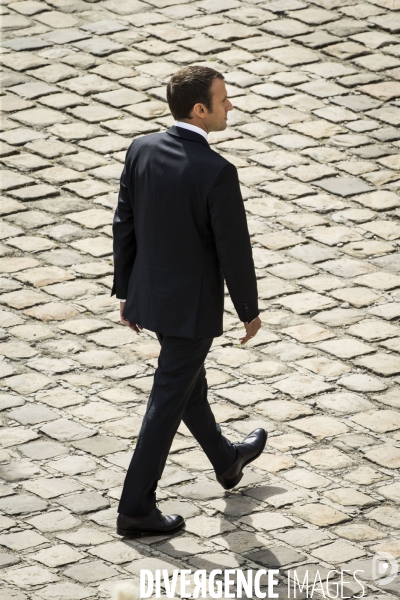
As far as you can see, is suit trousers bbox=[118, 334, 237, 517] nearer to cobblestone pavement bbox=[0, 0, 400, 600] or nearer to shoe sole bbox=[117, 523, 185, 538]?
shoe sole bbox=[117, 523, 185, 538]

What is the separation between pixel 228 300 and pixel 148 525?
2.48 metres

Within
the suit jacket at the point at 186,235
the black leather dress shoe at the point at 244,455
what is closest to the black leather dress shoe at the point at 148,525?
the black leather dress shoe at the point at 244,455

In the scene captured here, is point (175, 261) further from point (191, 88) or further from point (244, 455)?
point (244, 455)

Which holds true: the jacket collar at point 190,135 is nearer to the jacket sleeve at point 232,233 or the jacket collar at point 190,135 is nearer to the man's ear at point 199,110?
the man's ear at point 199,110

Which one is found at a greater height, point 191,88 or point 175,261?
point 191,88

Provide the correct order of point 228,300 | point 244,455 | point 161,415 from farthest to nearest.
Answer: point 228,300
point 244,455
point 161,415

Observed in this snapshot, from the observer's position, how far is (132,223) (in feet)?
16.9

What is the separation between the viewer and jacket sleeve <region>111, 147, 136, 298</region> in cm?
512

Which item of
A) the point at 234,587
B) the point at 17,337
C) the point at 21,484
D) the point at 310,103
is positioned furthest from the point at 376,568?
the point at 310,103

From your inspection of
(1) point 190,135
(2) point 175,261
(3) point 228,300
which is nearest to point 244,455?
(2) point 175,261

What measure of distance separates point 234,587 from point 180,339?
1061 millimetres

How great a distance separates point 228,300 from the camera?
24.0 feet

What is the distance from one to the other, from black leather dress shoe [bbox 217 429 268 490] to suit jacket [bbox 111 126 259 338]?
0.75 metres

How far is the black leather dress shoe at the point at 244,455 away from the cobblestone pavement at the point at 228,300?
0.28 ft
